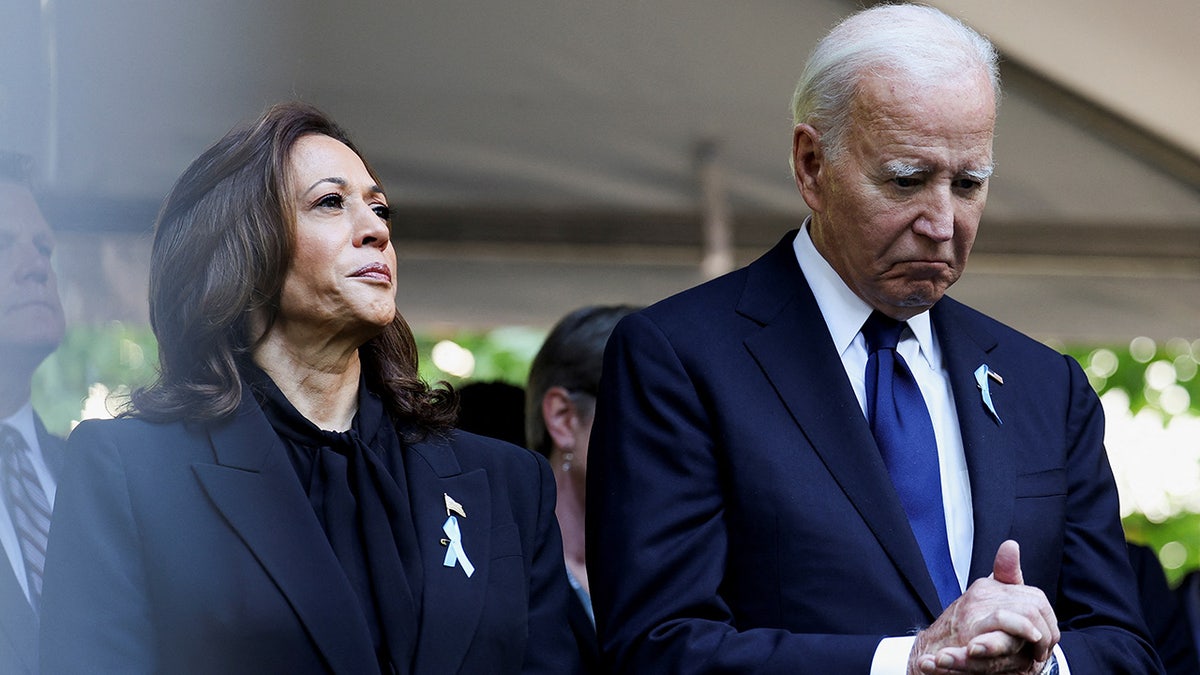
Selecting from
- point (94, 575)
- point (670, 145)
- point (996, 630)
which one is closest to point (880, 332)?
point (996, 630)

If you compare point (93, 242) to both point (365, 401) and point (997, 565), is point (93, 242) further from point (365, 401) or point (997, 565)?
point (997, 565)

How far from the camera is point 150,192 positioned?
1830 millimetres

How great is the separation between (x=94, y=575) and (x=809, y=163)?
1.36 meters

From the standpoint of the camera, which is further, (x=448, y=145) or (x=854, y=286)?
(x=448, y=145)

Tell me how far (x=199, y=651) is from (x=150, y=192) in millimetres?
825

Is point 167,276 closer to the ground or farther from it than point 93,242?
closer to the ground

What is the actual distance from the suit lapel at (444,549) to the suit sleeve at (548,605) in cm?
14

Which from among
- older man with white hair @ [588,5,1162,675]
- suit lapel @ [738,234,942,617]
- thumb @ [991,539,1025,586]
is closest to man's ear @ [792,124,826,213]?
older man with white hair @ [588,5,1162,675]

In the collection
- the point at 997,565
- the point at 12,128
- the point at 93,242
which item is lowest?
the point at 997,565

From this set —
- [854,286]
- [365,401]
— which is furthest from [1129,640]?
[365,401]

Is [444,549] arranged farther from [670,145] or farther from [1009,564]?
[670,145]

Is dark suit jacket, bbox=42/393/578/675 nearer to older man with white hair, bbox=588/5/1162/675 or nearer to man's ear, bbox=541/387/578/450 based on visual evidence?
older man with white hair, bbox=588/5/1162/675

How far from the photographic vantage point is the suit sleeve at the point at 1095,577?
2.62m

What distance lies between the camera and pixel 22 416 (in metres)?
2.81
